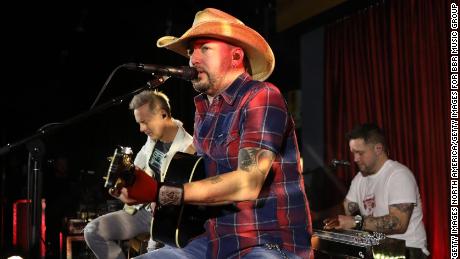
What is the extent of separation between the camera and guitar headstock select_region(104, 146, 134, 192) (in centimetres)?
182

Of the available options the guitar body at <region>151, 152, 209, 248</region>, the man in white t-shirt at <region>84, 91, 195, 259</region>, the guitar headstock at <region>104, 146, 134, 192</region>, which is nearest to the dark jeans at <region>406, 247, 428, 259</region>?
the man in white t-shirt at <region>84, 91, 195, 259</region>

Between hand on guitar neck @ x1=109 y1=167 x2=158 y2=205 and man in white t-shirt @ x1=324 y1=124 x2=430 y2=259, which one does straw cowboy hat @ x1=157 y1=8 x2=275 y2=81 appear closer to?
hand on guitar neck @ x1=109 y1=167 x2=158 y2=205

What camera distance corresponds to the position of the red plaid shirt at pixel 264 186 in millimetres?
2254

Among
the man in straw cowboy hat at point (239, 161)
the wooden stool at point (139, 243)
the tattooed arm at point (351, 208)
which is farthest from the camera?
the tattooed arm at point (351, 208)

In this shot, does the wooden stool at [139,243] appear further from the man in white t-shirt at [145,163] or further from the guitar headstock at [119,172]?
the guitar headstock at [119,172]

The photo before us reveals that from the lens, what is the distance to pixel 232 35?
261 centimetres

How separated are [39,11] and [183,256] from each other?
20.5 feet

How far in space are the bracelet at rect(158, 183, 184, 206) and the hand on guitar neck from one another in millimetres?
24

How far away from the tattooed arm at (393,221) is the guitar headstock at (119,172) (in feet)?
9.58

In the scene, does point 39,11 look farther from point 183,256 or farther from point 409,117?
point 183,256

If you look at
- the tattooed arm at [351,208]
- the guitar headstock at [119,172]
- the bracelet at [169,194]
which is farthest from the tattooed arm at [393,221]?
the guitar headstock at [119,172]

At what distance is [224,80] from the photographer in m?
2.57

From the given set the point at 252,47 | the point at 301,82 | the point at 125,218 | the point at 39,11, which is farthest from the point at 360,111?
the point at 39,11

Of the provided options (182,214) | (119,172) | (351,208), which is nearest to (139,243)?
(351,208)
